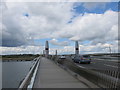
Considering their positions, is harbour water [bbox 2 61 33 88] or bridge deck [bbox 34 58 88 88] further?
harbour water [bbox 2 61 33 88]

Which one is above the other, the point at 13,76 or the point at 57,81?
the point at 57,81

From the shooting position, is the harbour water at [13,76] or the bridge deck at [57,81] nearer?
the bridge deck at [57,81]

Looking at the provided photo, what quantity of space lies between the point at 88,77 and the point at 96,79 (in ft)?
4.39

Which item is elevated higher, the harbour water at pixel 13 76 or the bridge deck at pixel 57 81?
the bridge deck at pixel 57 81

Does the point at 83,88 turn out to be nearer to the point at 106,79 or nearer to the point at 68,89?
the point at 68,89

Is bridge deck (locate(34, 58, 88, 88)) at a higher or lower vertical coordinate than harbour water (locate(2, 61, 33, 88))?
higher

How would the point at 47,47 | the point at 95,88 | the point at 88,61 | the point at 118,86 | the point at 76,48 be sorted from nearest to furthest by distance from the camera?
the point at 118,86 < the point at 95,88 < the point at 88,61 < the point at 76,48 < the point at 47,47

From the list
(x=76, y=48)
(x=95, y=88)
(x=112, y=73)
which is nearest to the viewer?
(x=95, y=88)

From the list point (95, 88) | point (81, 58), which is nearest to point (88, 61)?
point (81, 58)

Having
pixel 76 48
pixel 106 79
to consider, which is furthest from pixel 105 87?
pixel 76 48

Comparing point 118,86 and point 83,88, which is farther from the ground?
point 118,86

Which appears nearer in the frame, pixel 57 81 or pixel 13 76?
pixel 57 81

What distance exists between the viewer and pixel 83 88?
800 centimetres

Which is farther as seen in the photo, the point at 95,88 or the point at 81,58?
the point at 81,58
